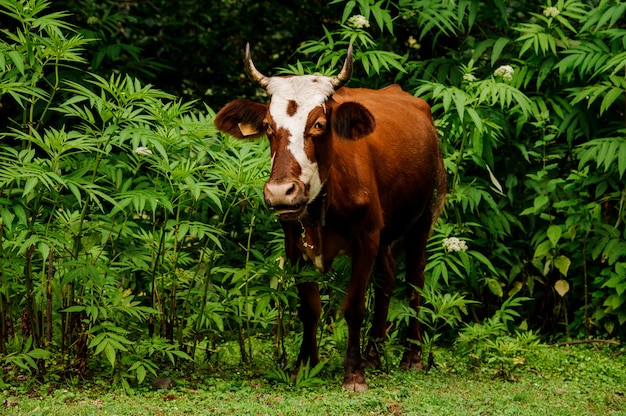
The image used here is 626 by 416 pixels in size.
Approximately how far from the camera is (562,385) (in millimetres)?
7328

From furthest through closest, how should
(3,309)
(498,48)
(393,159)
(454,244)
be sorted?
(498,48)
(454,244)
(393,159)
(3,309)

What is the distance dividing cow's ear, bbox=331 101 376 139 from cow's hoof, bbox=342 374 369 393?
158cm

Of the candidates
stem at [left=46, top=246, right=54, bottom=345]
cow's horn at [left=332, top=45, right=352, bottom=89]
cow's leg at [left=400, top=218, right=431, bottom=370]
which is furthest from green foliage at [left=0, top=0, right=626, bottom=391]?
cow's horn at [left=332, top=45, right=352, bottom=89]

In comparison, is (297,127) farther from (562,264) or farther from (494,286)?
(562,264)

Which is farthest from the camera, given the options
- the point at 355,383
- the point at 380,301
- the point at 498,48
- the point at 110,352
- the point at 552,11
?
the point at 498,48

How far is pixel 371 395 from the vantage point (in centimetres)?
644

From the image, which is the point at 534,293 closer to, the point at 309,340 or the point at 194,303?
the point at 309,340

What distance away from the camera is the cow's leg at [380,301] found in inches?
296

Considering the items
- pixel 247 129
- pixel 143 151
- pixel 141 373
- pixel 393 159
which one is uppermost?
pixel 247 129

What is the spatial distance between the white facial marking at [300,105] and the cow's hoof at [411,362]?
187 centimetres

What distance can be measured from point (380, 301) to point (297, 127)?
6.33 feet

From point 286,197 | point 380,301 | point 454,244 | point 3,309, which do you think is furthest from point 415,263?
point 3,309

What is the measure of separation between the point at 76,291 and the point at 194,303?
2.86 ft

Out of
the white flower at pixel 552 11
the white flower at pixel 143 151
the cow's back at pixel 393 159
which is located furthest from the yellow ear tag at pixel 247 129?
the white flower at pixel 552 11
